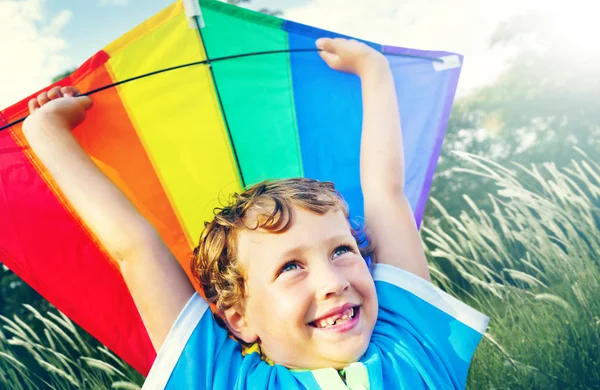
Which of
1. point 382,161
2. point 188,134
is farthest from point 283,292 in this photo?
point 188,134

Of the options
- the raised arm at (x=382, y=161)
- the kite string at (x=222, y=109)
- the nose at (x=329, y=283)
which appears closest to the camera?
the nose at (x=329, y=283)

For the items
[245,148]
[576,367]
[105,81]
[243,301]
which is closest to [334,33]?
[245,148]

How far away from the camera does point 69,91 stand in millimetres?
1766

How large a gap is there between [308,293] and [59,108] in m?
0.99

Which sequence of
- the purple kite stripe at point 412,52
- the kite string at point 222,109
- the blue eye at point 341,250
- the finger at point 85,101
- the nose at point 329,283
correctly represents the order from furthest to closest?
1. the purple kite stripe at point 412,52
2. the kite string at point 222,109
3. the finger at point 85,101
4. the blue eye at point 341,250
5. the nose at point 329,283

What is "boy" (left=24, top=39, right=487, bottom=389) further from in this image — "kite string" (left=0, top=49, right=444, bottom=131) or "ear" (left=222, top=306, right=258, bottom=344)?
"kite string" (left=0, top=49, right=444, bottom=131)

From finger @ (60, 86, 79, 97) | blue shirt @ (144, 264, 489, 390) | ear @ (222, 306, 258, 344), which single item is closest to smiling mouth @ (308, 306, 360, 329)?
blue shirt @ (144, 264, 489, 390)

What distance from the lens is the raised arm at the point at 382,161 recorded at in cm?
164

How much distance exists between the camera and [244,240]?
56.8 inches

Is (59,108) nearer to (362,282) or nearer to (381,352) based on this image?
(362,282)

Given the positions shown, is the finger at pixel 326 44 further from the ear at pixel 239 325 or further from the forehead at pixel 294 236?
the ear at pixel 239 325

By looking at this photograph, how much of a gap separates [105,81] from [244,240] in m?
0.80

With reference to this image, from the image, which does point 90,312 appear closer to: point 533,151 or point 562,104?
point 533,151

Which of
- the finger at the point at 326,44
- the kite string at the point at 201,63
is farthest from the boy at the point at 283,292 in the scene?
the finger at the point at 326,44
